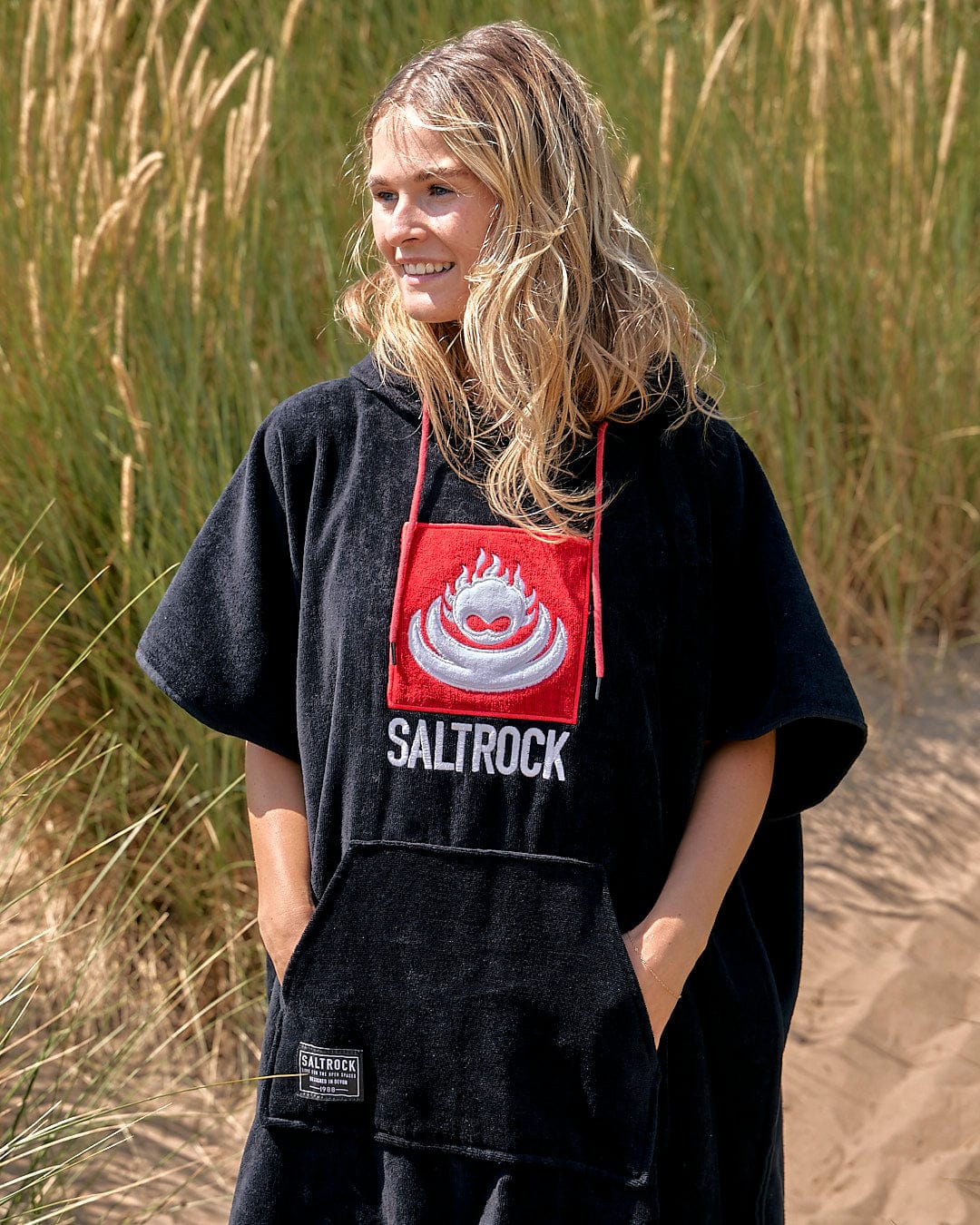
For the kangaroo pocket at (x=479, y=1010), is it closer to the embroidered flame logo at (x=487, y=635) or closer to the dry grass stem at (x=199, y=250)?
the embroidered flame logo at (x=487, y=635)

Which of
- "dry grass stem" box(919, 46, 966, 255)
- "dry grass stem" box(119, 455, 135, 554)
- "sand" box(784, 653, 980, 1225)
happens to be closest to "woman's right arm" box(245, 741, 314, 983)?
"dry grass stem" box(119, 455, 135, 554)

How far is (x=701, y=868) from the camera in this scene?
1.46 meters

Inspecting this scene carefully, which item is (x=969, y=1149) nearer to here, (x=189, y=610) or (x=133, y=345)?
(x=189, y=610)

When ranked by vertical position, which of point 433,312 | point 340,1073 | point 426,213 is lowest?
point 340,1073

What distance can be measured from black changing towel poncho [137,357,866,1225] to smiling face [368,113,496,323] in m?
0.13

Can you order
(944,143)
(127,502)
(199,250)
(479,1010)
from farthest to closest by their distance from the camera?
(944,143) < (199,250) < (127,502) < (479,1010)

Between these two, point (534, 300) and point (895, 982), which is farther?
point (895, 982)

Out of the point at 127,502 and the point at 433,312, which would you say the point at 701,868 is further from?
the point at 127,502

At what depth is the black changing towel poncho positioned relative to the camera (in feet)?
4.60

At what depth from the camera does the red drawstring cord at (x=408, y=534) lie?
1453mm

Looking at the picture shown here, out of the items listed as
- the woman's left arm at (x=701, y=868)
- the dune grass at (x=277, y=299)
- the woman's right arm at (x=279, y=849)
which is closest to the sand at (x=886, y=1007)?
the dune grass at (x=277, y=299)

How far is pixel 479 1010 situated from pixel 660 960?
0.65 feet

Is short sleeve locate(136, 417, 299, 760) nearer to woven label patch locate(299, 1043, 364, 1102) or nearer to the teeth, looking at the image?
the teeth

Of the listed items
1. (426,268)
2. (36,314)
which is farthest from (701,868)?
(36,314)
